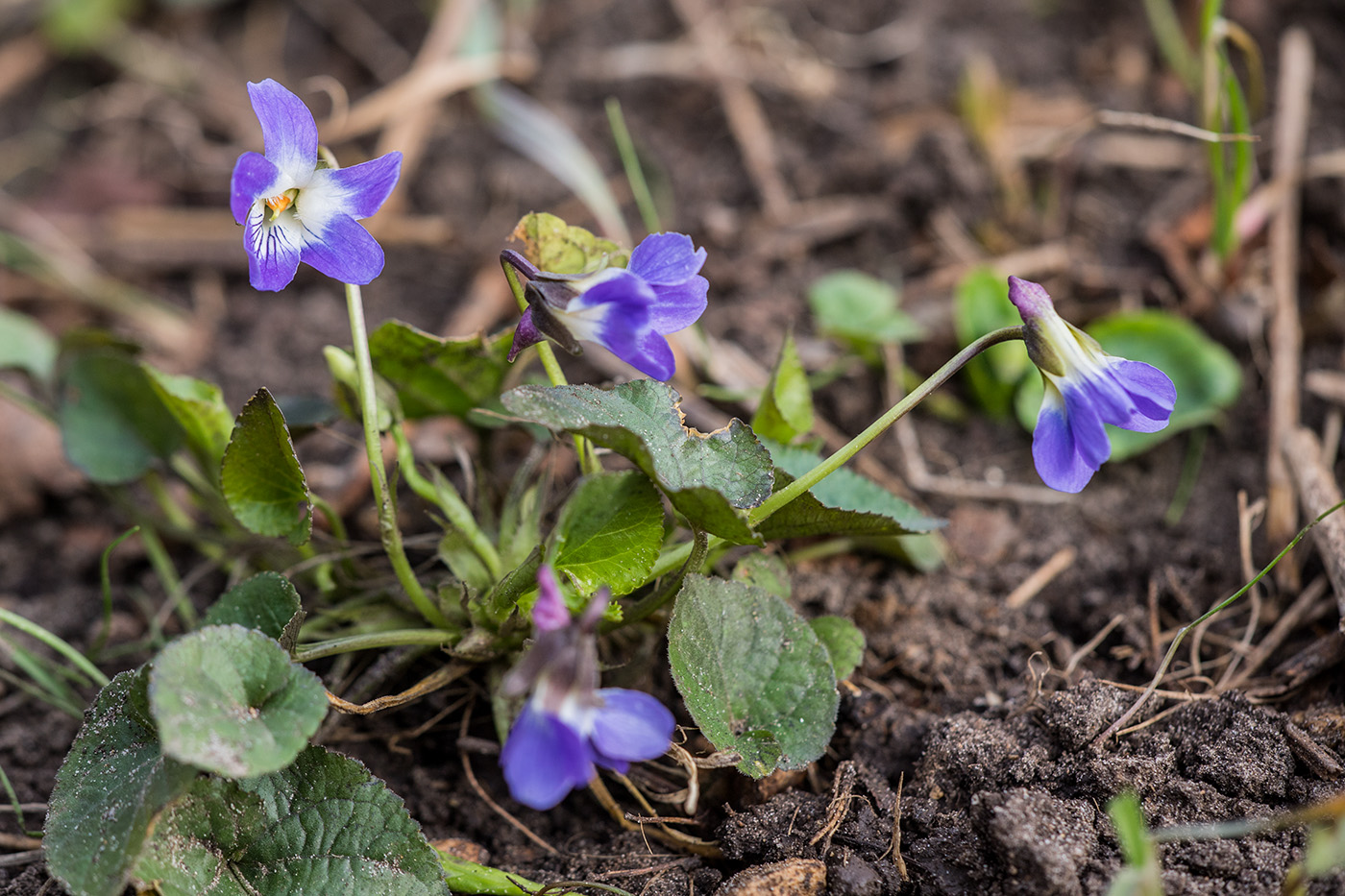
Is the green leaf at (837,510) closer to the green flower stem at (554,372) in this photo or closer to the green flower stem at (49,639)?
the green flower stem at (554,372)

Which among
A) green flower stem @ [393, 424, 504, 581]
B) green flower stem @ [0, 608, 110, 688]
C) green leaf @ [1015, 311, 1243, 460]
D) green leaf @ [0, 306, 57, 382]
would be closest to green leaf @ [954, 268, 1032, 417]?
green leaf @ [1015, 311, 1243, 460]

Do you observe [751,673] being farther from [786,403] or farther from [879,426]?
[786,403]

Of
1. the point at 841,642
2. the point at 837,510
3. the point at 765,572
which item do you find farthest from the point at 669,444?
the point at 841,642

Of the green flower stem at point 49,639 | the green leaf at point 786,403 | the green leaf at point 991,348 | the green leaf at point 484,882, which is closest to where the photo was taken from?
the green leaf at point 484,882

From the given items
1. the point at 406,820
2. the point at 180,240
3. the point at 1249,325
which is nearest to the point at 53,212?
the point at 180,240

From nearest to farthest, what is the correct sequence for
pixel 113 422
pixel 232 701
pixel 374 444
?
pixel 232 701 < pixel 374 444 < pixel 113 422

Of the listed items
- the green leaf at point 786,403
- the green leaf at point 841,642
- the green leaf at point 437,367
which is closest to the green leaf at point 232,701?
the green leaf at point 437,367

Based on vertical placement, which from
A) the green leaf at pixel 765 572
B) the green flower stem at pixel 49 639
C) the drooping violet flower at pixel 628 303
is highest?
the drooping violet flower at pixel 628 303
